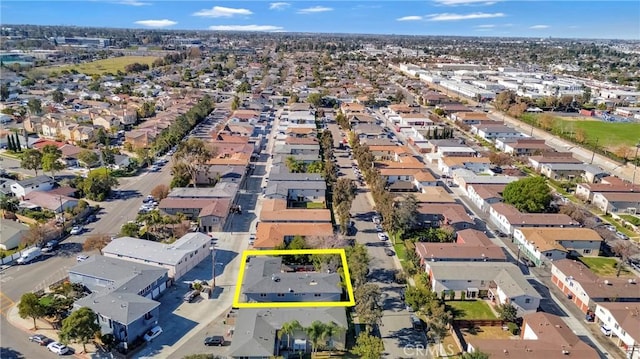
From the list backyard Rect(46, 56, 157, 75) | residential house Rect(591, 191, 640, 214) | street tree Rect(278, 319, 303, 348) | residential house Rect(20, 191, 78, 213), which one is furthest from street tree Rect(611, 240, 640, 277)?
backyard Rect(46, 56, 157, 75)

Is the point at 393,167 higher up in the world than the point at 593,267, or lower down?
higher up

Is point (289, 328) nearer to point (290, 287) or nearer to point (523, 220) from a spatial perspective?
point (290, 287)

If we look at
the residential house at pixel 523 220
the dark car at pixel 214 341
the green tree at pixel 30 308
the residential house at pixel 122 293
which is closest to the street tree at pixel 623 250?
the residential house at pixel 523 220

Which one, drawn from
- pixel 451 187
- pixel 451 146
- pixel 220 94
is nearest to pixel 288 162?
pixel 451 187

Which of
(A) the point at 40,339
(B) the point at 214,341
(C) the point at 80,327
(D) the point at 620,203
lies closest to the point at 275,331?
A: (B) the point at 214,341

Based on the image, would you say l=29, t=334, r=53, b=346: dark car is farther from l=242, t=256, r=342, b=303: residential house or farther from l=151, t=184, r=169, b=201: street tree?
l=151, t=184, r=169, b=201: street tree

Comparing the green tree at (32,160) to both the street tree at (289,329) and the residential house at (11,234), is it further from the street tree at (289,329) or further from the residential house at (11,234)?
the street tree at (289,329)

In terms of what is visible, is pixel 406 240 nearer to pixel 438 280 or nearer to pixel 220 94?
pixel 438 280
